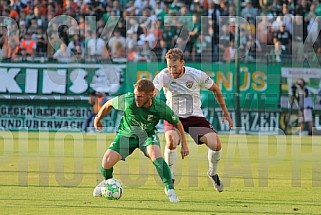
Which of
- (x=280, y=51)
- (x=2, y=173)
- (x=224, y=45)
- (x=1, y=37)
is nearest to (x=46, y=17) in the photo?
(x=1, y=37)

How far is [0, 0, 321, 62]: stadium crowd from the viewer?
26.7 meters

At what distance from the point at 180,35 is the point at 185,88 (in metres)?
14.9

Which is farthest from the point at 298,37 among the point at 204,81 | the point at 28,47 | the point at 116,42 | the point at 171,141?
the point at 171,141

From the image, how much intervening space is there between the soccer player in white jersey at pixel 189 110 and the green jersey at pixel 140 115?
1150 mm

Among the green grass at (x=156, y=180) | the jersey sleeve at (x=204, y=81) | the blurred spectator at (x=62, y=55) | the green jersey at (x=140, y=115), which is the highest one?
the blurred spectator at (x=62, y=55)

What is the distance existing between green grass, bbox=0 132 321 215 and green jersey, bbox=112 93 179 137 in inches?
34.4

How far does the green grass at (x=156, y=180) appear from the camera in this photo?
991cm

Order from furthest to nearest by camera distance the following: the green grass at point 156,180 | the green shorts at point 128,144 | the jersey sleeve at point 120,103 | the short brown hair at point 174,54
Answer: the short brown hair at point 174,54 < the green shorts at point 128,144 < the jersey sleeve at point 120,103 < the green grass at point 156,180

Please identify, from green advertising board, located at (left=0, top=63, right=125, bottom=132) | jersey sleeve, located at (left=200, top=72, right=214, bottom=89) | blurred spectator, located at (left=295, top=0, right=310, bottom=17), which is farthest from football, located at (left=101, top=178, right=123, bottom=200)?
blurred spectator, located at (left=295, top=0, right=310, bottom=17)

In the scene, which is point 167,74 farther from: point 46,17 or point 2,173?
point 46,17

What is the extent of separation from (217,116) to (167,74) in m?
14.5

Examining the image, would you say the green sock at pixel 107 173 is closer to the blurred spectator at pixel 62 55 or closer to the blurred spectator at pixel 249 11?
the blurred spectator at pixel 62 55

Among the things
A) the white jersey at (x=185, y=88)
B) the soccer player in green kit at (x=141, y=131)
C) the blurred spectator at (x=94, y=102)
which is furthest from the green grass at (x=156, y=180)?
the blurred spectator at (x=94, y=102)

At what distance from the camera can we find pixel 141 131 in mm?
10773
